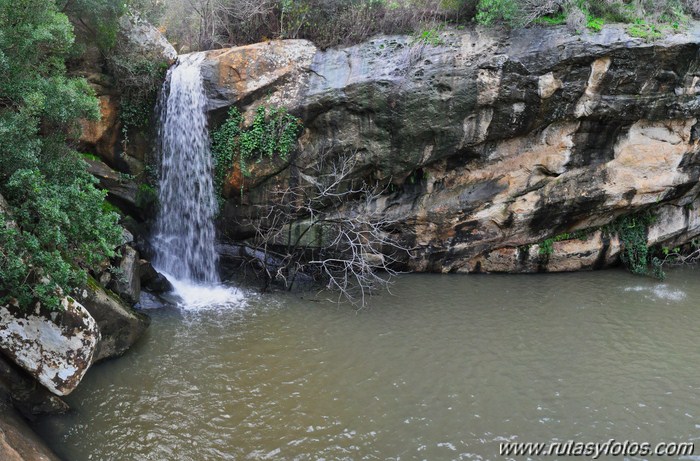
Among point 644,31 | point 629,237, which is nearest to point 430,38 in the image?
point 644,31

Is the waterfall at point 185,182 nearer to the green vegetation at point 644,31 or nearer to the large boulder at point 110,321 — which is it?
the large boulder at point 110,321

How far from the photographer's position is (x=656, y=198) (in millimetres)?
10633

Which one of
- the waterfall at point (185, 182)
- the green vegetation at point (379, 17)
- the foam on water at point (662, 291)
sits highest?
the green vegetation at point (379, 17)

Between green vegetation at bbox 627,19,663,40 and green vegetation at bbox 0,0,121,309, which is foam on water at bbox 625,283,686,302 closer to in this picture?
green vegetation at bbox 627,19,663,40

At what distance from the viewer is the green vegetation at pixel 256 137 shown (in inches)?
400

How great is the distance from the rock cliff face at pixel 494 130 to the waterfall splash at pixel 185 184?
1.43ft

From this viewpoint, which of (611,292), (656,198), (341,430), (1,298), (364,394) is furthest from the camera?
(656,198)

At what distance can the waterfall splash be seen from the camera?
10.3 meters

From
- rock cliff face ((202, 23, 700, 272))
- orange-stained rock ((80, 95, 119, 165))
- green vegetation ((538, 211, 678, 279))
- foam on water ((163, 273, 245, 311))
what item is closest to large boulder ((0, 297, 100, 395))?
foam on water ((163, 273, 245, 311))

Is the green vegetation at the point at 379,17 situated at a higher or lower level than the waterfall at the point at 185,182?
higher

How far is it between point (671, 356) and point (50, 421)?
8667 mm

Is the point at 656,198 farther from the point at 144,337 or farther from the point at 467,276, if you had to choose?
the point at 144,337

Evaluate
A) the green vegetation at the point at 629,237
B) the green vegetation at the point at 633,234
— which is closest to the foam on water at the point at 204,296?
the green vegetation at the point at 629,237

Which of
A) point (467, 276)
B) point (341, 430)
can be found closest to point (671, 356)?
point (467, 276)
